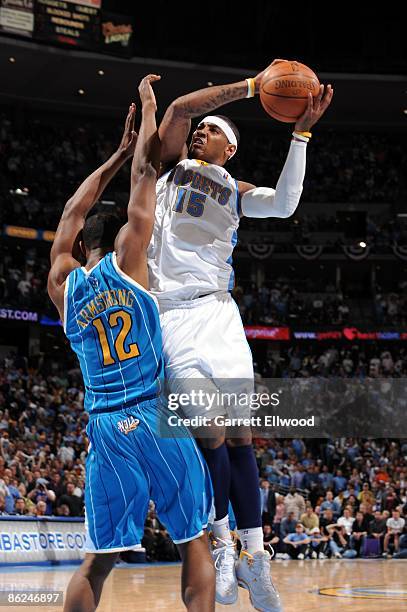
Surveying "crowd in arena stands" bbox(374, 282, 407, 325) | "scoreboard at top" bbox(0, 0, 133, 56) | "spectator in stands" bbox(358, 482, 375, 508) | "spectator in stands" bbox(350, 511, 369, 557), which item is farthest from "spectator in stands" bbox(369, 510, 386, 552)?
"scoreboard at top" bbox(0, 0, 133, 56)

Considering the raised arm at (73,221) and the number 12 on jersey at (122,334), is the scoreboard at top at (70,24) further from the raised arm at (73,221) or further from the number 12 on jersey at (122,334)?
the number 12 on jersey at (122,334)

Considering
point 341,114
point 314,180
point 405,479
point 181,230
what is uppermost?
point 341,114

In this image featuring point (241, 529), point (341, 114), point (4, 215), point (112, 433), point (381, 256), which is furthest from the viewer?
point (341, 114)

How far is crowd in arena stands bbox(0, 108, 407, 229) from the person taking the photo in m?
28.7

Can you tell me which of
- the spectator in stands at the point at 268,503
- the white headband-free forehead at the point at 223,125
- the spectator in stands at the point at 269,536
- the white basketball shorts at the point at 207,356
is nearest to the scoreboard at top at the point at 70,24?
the spectator in stands at the point at 268,503

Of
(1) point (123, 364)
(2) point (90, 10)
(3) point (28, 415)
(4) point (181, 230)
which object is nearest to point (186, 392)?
(1) point (123, 364)

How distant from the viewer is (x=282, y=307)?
30.0 meters

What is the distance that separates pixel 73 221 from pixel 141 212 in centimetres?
70

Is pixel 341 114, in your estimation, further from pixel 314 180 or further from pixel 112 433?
pixel 112 433

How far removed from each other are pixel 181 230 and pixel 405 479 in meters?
16.1

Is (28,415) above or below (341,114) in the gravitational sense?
below

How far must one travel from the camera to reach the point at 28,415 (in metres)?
19.9

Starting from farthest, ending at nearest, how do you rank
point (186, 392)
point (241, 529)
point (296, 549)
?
point (296, 549), point (241, 529), point (186, 392)
